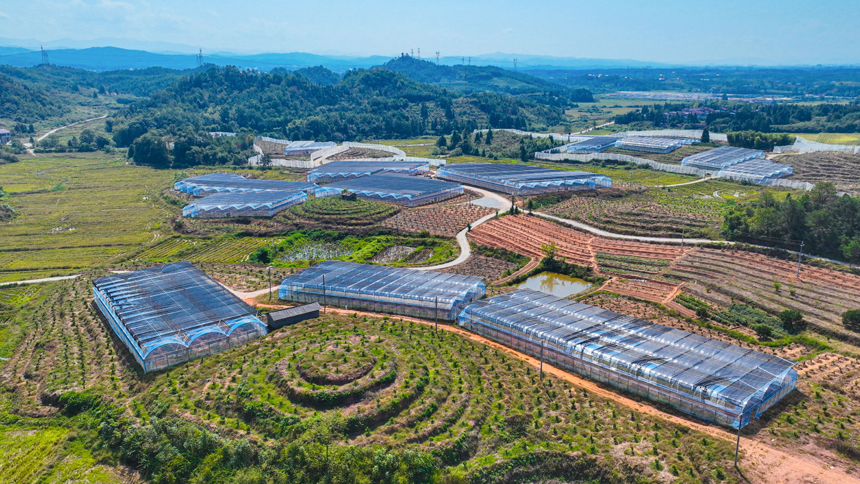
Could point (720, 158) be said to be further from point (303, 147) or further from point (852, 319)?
point (303, 147)

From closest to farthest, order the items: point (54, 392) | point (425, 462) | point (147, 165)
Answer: point (425, 462)
point (54, 392)
point (147, 165)

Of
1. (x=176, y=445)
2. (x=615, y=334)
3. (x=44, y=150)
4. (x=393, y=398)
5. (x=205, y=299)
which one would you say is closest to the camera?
(x=176, y=445)

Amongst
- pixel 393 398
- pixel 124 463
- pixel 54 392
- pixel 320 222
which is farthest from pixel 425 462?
pixel 320 222

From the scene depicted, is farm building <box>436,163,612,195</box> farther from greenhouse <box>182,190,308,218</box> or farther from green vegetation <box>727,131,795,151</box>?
green vegetation <box>727,131,795,151</box>

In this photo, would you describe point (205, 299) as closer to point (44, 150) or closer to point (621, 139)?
point (621, 139)

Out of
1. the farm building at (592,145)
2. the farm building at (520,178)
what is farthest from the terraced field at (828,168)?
the farm building at (592,145)

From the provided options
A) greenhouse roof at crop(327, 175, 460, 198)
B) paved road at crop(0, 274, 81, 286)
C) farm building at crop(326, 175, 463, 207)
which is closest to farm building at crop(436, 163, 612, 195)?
farm building at crop(326, 175, 463, 207)

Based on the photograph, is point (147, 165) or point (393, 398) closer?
point (393, 398)
